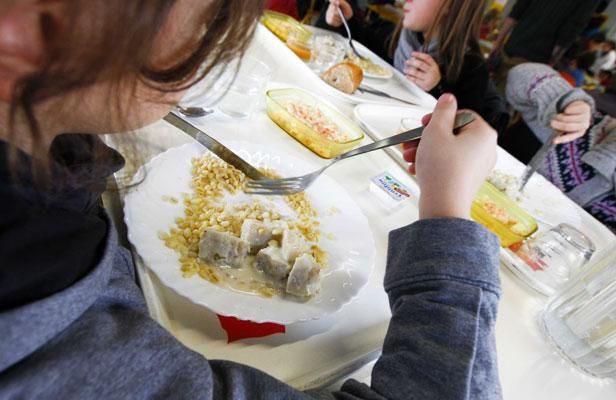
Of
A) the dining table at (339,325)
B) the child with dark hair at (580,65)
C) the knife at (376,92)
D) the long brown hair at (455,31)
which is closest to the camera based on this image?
the dining table at (339,325)

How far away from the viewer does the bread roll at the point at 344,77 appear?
3.47 feet

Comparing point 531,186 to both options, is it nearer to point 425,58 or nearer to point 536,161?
point 536,161

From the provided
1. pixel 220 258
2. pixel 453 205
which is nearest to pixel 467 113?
pixel 453 205

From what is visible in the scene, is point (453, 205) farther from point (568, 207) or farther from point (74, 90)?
point (568, 207)

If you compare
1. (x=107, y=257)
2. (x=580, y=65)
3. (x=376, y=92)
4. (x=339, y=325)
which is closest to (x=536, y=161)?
(x=376, y=92)

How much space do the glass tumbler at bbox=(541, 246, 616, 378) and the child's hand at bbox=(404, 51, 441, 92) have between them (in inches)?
42.2

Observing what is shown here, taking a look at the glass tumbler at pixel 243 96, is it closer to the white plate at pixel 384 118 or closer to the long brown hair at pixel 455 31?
the white plate at pixel 384 118

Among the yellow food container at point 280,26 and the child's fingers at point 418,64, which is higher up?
the child's fingers at point 418,64

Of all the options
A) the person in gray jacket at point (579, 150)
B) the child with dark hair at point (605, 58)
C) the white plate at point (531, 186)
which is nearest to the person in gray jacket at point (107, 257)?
the white plate at point (531, 186)

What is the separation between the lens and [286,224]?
54 cm

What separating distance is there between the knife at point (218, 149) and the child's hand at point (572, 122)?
0.92 meters

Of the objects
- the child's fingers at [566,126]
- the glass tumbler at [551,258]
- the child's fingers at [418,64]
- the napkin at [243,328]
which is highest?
the child's fingers at [566,126]

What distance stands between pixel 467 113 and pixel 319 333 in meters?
0.46

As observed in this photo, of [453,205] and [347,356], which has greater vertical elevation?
[453,205]
